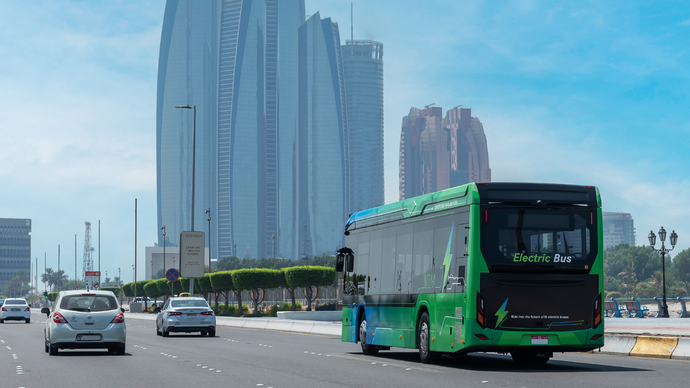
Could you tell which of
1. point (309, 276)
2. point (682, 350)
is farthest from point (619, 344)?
point (309, 276)

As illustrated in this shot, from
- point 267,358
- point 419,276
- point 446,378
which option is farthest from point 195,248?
point 446,378

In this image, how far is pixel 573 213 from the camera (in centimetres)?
1507

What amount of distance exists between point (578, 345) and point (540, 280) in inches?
54.7

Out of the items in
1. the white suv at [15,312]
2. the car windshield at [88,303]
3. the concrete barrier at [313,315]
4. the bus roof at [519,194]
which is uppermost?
the bus roof at [519,194]

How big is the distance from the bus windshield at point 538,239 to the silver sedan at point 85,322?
10159 mm

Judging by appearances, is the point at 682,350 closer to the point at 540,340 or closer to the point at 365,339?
the point at 540,340

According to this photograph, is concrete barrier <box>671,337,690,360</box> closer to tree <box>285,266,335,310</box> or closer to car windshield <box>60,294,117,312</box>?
car windshield <box>60,294,117,312</box>

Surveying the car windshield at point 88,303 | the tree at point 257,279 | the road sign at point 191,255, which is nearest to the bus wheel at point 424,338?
the car windshield at point 88,303

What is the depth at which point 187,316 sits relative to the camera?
31.1m

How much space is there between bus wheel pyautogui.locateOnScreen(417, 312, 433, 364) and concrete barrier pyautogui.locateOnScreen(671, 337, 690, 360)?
18.5 feet

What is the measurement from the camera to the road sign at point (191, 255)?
4409cm

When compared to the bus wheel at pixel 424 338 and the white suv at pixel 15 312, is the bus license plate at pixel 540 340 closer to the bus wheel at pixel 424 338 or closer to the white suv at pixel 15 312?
the bus wheel at pixel 424 338

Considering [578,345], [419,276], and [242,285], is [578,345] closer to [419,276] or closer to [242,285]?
[419,276]

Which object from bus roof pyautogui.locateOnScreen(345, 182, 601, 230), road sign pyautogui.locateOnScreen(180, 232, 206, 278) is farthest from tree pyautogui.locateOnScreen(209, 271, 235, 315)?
bus roof pyautogui.locateOnScreen(345, 182, 601, 230)
